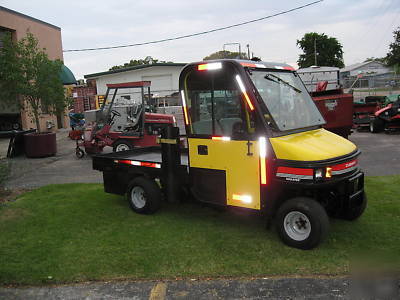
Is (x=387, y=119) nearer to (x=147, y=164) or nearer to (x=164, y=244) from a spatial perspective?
(x=147, y=164)

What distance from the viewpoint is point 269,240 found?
5.01m

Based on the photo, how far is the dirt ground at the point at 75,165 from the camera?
30.2 feet

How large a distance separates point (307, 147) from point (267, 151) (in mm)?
468

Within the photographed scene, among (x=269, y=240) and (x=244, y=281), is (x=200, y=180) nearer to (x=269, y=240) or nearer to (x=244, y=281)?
(x=269, y=240)

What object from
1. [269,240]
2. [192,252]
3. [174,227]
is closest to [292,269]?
[269,240]

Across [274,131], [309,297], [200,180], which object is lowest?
[309,297]

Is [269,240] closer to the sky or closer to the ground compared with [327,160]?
closer to the ground

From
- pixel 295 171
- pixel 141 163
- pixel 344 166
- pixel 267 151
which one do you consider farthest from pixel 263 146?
pixel 141 163

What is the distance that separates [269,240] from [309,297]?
1324 millimetres

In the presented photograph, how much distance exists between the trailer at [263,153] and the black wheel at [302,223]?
11 millimetres

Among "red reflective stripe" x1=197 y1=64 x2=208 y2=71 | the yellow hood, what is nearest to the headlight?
the yellow hood

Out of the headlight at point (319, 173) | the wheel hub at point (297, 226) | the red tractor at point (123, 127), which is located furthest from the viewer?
the red tractor at point (123, 127)

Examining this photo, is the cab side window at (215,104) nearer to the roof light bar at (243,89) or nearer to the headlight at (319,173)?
the roof light bar at (243,89)

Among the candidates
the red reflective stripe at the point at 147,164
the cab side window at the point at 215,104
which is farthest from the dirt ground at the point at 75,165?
the cab side window at the point at 215,104
